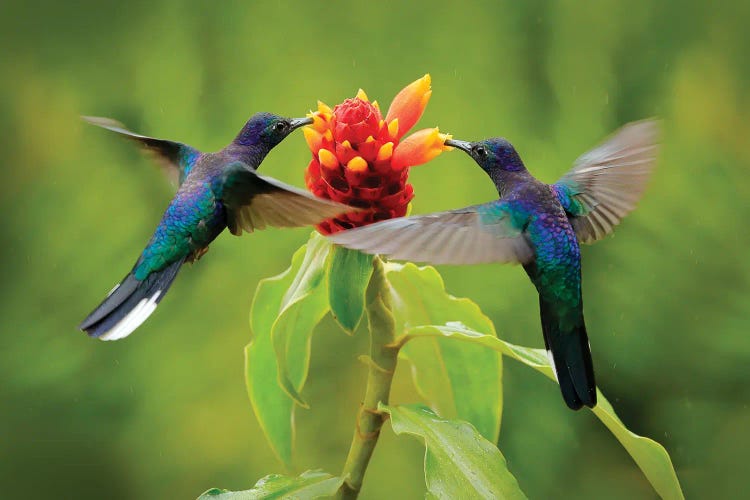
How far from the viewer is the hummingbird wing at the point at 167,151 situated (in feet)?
4.24

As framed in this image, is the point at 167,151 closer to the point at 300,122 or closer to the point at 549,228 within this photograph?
the point at 300,122

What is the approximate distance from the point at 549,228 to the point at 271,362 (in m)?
0.56

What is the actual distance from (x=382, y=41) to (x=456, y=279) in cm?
62

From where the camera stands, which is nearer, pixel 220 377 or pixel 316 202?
pixel 316 202

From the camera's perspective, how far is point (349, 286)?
1.12m

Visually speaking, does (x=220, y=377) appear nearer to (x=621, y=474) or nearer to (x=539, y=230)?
(x=621, y=474)

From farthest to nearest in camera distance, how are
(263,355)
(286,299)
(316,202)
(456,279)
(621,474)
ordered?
1. (456,279)
2. (621,474)
3. (263,355)
4. (286,299)
5. (316,202)

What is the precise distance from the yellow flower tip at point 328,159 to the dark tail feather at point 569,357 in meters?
0.35

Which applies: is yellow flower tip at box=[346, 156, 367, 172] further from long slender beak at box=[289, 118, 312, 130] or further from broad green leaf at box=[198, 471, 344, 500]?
broad green leaf at box=[198, 471, 344, 500]

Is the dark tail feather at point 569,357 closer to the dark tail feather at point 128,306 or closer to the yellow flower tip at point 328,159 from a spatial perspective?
the yellow flower tip at point 328,159

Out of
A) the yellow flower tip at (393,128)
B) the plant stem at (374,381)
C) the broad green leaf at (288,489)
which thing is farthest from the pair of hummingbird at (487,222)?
the broad green leaf at (288,489)

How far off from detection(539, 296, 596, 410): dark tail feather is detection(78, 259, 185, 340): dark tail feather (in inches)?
20.1

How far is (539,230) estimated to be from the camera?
113cm

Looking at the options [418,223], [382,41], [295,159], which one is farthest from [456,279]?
[418,223]
